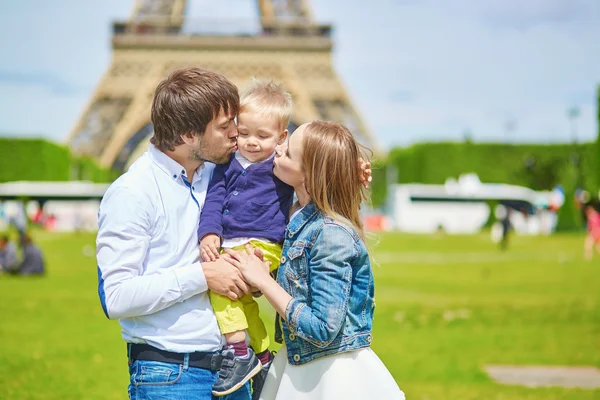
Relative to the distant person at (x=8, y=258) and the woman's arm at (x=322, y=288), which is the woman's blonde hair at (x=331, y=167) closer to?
the woman's arm at (x=322, y=288)

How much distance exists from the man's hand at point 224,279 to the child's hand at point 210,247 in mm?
21

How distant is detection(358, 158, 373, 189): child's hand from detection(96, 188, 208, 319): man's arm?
576 mm

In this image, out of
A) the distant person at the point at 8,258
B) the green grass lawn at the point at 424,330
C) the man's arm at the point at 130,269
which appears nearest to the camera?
the man's arm at the point at 130,269

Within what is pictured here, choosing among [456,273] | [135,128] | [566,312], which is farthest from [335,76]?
[566,312]

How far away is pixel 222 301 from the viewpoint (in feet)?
7.37

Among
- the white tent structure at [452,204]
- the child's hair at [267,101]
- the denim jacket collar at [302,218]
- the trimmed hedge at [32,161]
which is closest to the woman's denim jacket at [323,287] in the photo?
the denim jacket collar at [302,218]

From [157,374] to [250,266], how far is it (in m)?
A: 0.40

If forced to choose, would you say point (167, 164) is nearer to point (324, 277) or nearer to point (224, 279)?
point (224, 279)

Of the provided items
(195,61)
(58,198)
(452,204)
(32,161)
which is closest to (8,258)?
(195,61)

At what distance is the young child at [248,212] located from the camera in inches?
88.5

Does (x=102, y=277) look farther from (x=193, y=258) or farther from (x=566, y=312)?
(x=566, y=312)

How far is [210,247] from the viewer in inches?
87.8

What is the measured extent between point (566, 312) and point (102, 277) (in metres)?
7.87

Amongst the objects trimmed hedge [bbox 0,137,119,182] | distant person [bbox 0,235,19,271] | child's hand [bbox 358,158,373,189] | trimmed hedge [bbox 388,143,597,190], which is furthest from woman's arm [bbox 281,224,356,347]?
trimmed hedge [bbox 388,143,597,190]
